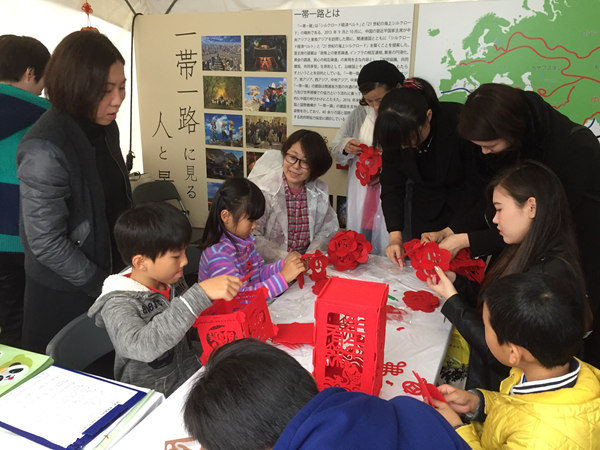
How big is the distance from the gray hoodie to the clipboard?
0.40 feet

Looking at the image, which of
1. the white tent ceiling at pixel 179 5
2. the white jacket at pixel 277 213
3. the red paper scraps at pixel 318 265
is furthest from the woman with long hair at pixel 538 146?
the white tent ceiling at pixel 179 5

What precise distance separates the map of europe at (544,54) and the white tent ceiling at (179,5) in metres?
0.47

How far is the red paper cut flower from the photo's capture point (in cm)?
190

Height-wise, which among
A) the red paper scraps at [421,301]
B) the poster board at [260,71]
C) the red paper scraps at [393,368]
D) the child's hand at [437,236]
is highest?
the poster board at [260,71]

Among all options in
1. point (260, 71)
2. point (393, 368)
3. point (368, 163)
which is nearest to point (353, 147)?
point (368, 163)

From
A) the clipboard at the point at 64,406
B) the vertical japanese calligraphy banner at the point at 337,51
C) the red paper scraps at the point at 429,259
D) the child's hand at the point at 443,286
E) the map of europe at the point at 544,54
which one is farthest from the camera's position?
the vertical japanese calligraphy banner at the point at 337,51

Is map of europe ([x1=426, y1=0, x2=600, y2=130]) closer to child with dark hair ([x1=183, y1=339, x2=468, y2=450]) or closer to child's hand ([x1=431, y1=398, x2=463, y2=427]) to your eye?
child's hand ([x1=431, y1=398, x2=463, y2=427])

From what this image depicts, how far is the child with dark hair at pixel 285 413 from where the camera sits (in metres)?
0.51

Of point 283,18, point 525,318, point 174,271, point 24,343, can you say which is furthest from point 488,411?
point 283,18

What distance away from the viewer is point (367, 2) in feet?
9.87

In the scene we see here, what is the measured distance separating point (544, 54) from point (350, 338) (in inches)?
96.4

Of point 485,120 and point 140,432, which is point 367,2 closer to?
point 485,120

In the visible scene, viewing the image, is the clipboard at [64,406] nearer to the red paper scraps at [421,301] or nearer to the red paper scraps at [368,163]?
the red paper scraps at [421,301]

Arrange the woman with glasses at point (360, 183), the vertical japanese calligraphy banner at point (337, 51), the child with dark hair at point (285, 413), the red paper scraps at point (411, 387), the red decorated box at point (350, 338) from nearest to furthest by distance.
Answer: the child with dark hair at point (285, 413)
the red decorated box at point (350, 338)
the red paper scraps at point (411, 387)
the woman with glasses at point (360, 183)
the vertical japanese calligraphy banner at point (337, 51)
